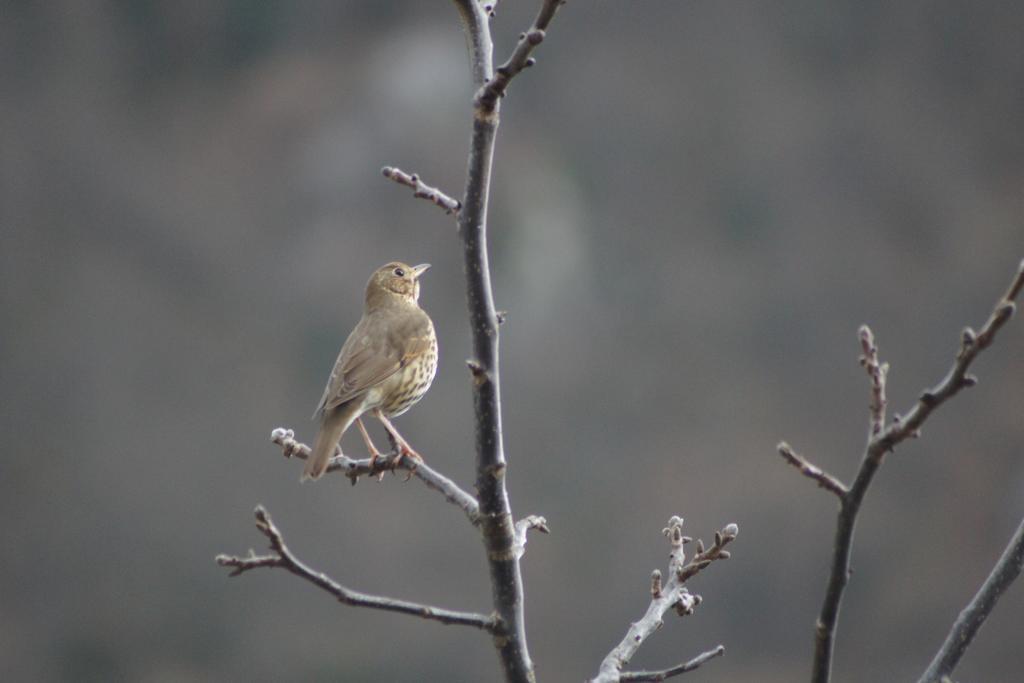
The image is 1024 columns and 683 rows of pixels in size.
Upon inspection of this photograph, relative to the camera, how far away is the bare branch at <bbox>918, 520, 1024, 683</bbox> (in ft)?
8.73

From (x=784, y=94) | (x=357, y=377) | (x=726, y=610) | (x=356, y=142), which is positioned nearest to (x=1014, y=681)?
(x=726, y=610)

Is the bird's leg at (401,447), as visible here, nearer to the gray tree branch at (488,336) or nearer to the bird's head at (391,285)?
the gray tree branch at (488,336)

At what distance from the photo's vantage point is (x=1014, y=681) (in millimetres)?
23625

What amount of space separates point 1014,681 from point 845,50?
17.6m

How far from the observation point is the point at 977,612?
2695 millimetres

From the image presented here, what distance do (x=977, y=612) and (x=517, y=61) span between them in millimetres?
1497

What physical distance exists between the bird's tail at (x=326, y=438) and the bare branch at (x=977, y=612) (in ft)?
5.77

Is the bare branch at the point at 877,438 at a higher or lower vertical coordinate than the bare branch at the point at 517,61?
lower

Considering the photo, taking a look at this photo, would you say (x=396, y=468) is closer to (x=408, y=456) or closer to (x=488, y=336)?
(x=408, y=456)

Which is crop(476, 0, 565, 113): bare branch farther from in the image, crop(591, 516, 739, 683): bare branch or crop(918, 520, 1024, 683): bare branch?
crop(918, 520, 1024, 683): bare branch

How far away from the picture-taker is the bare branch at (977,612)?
8.73 feet

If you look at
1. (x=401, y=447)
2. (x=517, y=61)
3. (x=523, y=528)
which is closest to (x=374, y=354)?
(x=401, y=447)

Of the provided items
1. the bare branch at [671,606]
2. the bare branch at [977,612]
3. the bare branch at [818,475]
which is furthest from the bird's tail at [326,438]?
the bare branch at [977,612]

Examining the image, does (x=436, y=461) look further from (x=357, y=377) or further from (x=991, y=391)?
(x=357, y=377)
